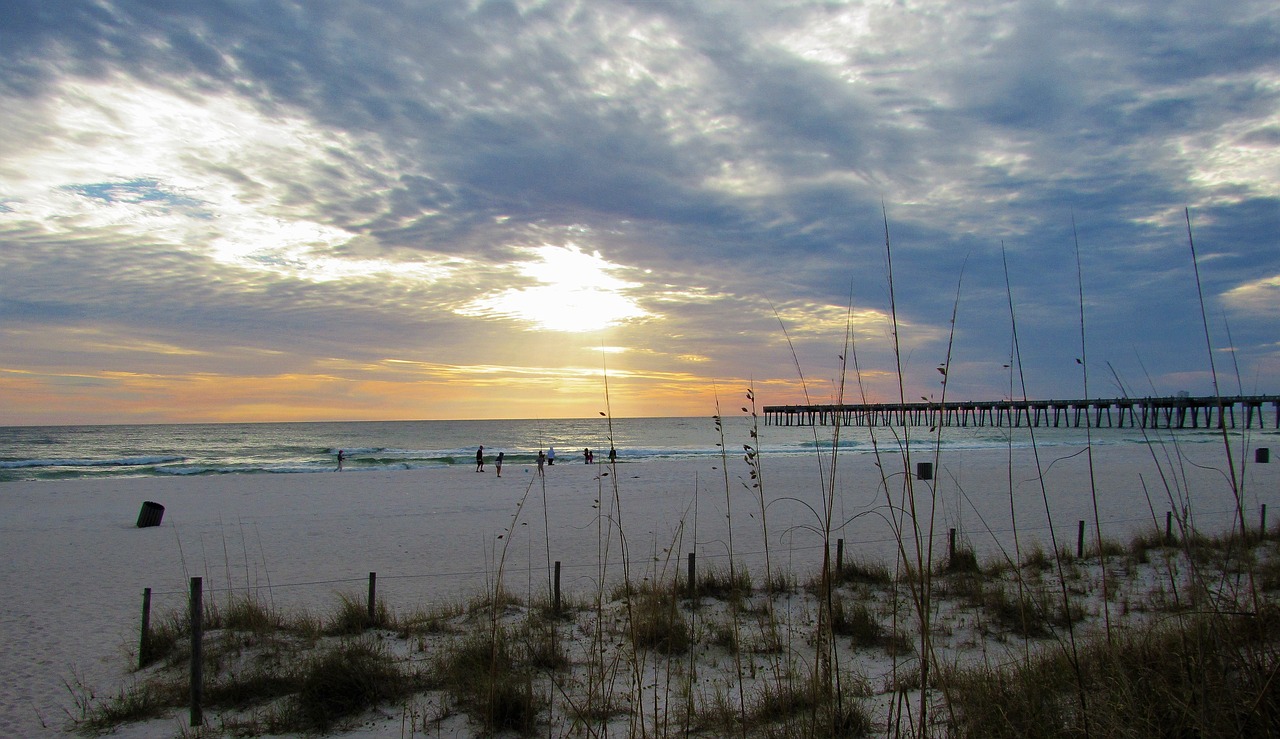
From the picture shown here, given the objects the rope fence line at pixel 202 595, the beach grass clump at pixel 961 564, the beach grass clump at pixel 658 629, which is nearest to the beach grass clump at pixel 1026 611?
the rope fence line at pixel 202 595

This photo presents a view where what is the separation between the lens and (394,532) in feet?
62.8

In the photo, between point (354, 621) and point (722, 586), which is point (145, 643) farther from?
point (722, 586)

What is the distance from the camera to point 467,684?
585 cm

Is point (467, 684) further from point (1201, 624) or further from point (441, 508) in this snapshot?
point (441, 508)

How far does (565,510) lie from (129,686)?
16692 millimetres

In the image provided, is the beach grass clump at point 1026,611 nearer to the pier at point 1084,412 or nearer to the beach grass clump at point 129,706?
the pier at point 1084,412

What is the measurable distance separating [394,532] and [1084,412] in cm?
5533

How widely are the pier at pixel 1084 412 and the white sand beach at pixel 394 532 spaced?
0.36m

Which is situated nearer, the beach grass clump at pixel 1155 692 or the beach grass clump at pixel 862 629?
the beach grass clump at pixel 1155 692

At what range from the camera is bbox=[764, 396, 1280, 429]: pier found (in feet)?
8.89

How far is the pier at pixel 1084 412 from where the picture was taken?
271 cm

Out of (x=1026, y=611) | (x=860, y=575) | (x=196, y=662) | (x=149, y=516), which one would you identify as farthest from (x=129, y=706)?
(x=149, y=516)

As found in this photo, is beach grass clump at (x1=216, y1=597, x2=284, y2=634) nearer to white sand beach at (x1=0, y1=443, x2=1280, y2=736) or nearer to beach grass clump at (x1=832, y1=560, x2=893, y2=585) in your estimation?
white sand beach at (x1=0, y1=443, x2=1280, y2=736)

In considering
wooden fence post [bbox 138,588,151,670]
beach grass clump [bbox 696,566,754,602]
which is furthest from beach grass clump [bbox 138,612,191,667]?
beach grass clump [bbox 696,566,754,602]
